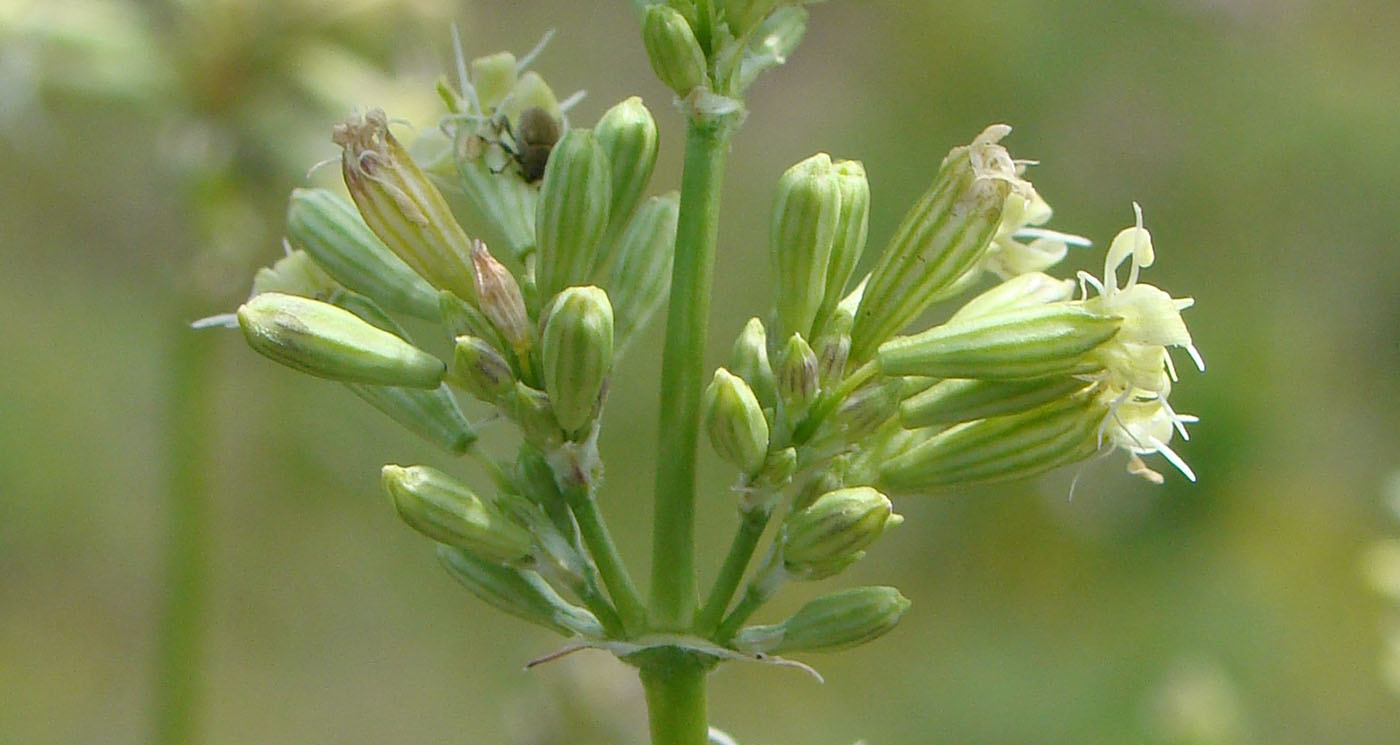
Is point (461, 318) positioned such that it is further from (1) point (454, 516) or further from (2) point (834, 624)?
(2) point (834, 624)

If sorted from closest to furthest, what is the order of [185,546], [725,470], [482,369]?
[482,369]
[185,546]
[725,470]

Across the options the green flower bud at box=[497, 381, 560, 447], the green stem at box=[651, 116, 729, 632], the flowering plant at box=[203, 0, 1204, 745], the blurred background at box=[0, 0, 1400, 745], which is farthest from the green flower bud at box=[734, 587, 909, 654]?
the blurred background at box=[0, 0, 1400, 745]

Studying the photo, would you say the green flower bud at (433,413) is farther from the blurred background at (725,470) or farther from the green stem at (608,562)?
the blurred background at (725,470)

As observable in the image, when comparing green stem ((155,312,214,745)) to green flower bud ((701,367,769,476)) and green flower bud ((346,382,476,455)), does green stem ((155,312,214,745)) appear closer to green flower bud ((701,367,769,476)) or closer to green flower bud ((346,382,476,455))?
green flower bud ((346,382,476,455))

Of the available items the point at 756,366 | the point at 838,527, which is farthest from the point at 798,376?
the point at 838,527

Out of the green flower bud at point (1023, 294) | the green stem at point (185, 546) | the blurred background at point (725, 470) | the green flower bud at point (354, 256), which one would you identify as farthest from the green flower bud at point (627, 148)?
the green stem at point (185, 546)

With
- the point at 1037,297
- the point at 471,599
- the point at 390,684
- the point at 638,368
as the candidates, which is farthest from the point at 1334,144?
the point at 1037,297
